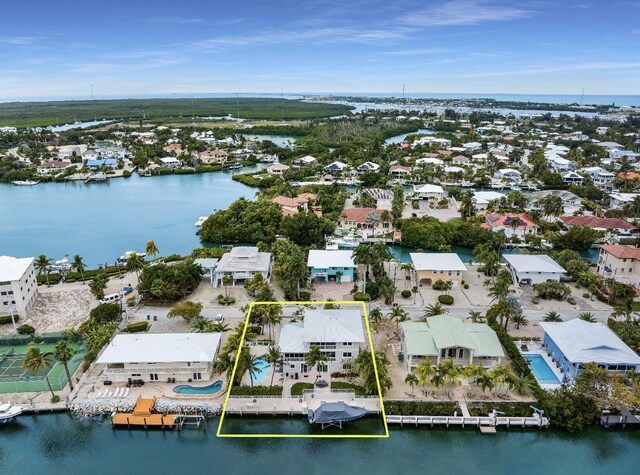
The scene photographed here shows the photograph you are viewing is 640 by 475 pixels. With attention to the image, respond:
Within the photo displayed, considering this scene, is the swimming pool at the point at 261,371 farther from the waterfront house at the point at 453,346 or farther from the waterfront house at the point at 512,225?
the waterfront house at the point at 512,225

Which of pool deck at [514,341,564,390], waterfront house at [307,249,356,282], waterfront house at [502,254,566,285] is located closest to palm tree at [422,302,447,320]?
pool deck at [514,341,564,390]

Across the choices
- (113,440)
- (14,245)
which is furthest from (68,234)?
(113,440)

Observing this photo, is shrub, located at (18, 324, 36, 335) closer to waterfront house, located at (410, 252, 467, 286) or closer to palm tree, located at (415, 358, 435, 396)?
palm tree, located at (415, 358, 435, 396)

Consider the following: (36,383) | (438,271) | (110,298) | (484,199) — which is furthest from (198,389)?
(484,199)

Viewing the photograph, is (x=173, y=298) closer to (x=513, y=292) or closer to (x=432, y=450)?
(x=432, y=450)

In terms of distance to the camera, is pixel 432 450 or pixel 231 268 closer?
pixel 432 450

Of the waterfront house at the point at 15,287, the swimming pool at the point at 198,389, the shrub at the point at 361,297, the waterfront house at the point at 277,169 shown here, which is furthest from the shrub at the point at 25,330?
the waterfront house at the point at 277,169

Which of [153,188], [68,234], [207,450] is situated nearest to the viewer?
[207,450]
